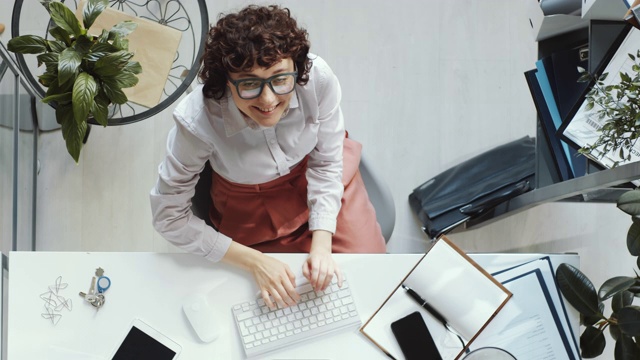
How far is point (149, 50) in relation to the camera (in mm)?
1822

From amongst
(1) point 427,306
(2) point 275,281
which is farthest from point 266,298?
(1) point 427,306

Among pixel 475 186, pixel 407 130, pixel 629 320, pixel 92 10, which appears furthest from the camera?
pixel 407 130

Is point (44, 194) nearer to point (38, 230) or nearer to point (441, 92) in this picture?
point (38, 230)

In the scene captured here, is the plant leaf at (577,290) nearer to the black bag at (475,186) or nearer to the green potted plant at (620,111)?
the green potted plant at (620,111)

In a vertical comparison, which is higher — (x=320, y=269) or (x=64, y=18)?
(x=64, y=18)

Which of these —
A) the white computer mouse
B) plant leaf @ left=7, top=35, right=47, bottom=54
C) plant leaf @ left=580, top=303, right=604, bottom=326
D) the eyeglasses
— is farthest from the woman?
plant leaf @ left=580, top=303, right=604, bottom=326

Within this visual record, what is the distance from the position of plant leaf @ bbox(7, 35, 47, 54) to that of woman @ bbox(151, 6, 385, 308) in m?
0.42

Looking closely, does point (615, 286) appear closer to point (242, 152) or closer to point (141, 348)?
point (242, 152)

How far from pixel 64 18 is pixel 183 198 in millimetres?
524

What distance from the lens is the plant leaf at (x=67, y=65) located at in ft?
5.05

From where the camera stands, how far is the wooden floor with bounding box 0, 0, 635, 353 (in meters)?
2.32

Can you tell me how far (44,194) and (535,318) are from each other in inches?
66.5

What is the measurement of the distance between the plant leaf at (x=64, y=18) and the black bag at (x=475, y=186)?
1.20 m

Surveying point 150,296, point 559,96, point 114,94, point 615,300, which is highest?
point 114,94
